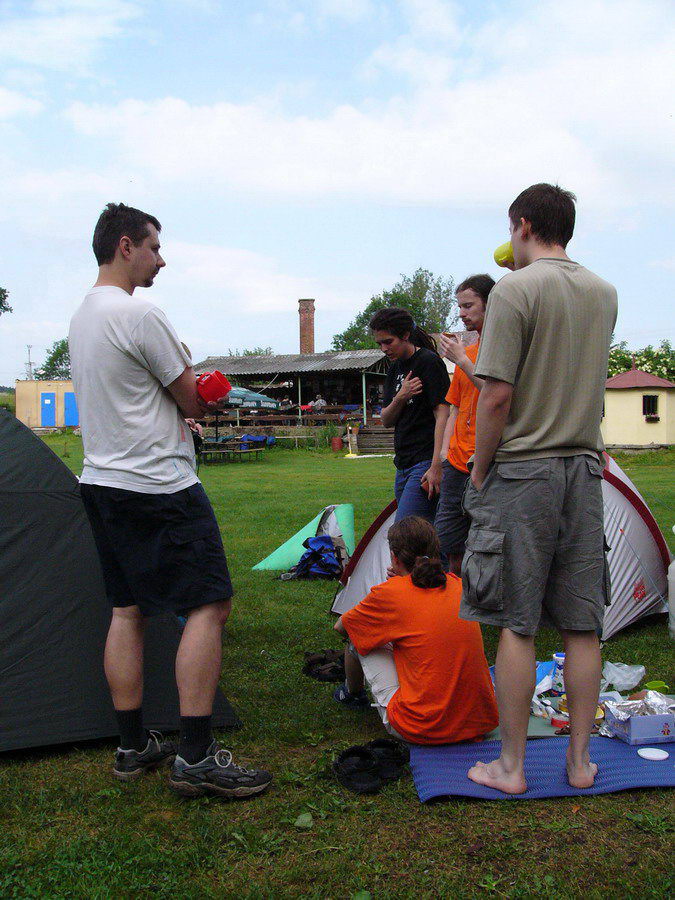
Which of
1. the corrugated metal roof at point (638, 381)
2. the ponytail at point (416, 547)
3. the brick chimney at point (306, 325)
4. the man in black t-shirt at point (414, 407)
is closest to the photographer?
the ponytail at point (416, 547)

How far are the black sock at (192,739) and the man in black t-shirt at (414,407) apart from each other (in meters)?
1.97

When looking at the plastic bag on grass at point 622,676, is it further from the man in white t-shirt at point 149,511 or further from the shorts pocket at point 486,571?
the man in white t-shirt at point 149,511

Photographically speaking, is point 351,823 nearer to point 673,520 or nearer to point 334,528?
point 334,528

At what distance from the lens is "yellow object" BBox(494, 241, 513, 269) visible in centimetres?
400

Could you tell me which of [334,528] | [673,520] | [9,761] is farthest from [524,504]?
[673,520]

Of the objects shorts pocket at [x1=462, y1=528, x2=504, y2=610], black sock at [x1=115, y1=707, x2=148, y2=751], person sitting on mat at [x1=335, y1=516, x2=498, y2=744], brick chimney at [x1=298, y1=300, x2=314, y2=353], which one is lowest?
black sock at [x1=115, y1=707, x2=148, y2=751]

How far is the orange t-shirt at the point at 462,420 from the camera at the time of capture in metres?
4.00

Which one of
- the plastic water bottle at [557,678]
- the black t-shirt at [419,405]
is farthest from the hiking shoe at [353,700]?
the black t-shirt at [419,405]

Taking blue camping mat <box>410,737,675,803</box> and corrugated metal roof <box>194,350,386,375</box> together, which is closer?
blue camping mat <box>410,737,675,803</box>

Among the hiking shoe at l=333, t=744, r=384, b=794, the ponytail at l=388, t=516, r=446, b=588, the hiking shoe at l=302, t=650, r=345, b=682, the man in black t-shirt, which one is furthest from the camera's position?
the man in black t-shirt

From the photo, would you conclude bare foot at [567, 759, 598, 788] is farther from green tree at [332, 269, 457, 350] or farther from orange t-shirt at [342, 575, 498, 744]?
green tree at [332, 269, 457, 350]

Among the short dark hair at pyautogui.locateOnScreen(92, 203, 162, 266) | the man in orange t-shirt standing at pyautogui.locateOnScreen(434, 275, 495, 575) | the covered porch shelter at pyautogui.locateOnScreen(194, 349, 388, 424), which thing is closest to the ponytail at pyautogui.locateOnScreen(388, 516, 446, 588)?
the man in orange t-shirt standing at pyautogui.locateOnScreen(434, 275, 495, 575)

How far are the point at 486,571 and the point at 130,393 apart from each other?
1409 mm

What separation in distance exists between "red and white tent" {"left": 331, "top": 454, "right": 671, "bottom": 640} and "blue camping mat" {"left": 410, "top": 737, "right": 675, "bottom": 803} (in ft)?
6.18
